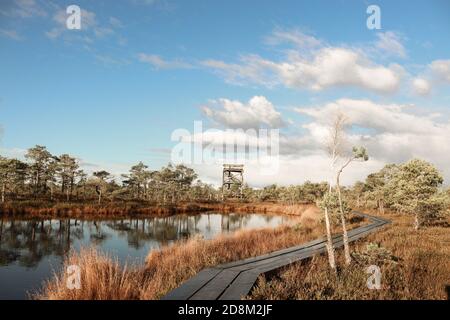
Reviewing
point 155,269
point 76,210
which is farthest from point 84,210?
point 155,269

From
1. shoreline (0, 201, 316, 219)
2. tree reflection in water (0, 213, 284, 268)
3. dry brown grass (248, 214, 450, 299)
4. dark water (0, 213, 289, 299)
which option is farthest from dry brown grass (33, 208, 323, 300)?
shoreline (0, 201, 316, 219)

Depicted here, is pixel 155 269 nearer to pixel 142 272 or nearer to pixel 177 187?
pixel 142 272

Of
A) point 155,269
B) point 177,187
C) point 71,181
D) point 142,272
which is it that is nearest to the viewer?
point 142,272

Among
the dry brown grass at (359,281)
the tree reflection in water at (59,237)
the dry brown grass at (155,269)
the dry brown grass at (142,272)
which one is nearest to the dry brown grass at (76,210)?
the tree reflection in water at (59,237)

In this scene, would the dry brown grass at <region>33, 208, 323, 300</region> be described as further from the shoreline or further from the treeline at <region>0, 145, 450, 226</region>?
the shoreline

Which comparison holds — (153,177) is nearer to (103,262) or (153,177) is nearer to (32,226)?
(32,226)

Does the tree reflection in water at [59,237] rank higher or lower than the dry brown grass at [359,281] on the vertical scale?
lower

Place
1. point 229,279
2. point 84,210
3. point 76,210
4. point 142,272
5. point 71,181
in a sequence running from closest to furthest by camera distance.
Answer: point 229,279 → point 142,272 → point 76,210 → point 84,210 → point 71,181

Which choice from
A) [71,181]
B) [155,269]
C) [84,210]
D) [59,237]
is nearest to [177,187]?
[71,181]

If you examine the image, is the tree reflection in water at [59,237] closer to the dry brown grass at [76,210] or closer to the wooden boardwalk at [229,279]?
the dry brown grass at [76,210]

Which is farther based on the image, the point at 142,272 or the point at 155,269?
the point at 155,269

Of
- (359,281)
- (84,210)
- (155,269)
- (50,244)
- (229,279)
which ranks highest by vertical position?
(229,279)

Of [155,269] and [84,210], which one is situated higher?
[155,269]

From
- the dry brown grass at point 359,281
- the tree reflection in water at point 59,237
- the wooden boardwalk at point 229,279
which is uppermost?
the wooden boardwalk at point 229,279
